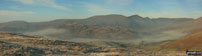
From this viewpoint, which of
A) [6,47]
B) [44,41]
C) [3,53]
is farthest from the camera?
[44,41]

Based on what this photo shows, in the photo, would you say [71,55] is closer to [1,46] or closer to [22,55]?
[22,55]

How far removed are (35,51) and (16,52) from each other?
9.69ft

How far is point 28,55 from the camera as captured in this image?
2842 centimetres

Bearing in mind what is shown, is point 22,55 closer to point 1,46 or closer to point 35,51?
point 35,51

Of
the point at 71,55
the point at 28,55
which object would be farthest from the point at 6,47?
the point at 71,55

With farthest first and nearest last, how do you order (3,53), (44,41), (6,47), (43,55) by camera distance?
(44,41)
(6,47)
(43,55)
(3,53)

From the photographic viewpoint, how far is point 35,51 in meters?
31.8

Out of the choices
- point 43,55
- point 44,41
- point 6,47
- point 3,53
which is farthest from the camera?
point 44,41

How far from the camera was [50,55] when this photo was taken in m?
31.2

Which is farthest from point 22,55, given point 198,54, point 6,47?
point 198,54

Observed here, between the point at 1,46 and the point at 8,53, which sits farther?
the point at 1,46

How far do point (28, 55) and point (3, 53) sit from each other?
113 inches

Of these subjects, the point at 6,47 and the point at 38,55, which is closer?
the point at 38,55

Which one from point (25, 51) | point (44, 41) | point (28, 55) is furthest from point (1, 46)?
point (44, 41)
